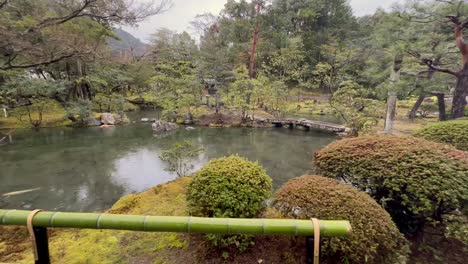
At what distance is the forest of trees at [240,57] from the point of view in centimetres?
649

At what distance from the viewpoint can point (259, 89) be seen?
46.9 ft

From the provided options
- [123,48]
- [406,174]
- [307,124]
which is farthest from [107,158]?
[123,48]

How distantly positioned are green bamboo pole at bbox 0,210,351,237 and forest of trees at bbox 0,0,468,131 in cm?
523

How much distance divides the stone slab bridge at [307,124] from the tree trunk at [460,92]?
13.8 feet

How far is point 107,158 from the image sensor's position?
8047 millimetres

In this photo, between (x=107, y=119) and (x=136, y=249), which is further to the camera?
(x=107, y=119)

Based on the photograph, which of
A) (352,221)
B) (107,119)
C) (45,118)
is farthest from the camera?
(107,119)

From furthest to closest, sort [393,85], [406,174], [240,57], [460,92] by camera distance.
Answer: [240,57], [393,85], [460,92], [406,174]

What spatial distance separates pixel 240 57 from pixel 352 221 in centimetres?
2132

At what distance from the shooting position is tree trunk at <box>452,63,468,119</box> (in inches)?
282

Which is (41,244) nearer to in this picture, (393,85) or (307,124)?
(393,85)

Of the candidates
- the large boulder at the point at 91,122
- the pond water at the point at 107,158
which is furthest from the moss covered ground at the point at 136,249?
the large boulder at the point at 91,122

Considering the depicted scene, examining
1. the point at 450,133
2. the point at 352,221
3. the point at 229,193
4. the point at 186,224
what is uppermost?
the point at 450,133

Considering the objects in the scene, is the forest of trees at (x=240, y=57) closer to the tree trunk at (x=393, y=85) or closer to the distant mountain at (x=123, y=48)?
the tree trunk at (x=393, y=85)
